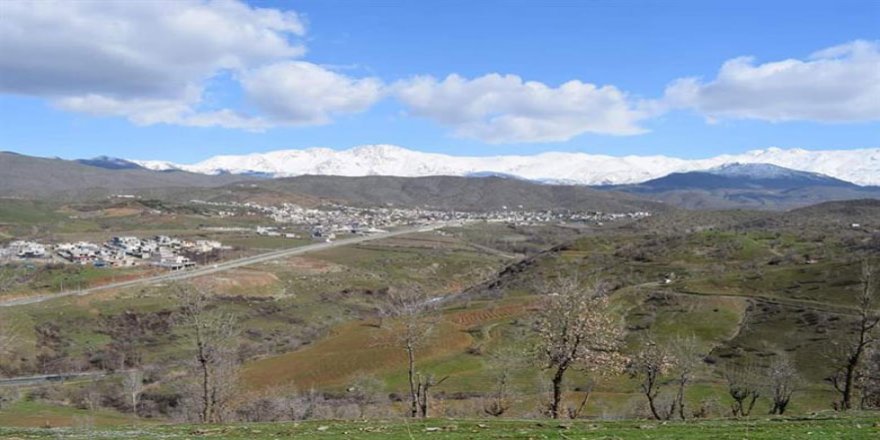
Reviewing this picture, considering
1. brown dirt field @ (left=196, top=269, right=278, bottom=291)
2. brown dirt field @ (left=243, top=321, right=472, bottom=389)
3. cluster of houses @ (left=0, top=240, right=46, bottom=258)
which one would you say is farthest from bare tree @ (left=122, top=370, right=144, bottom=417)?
cluster of houses @ (left=0, top=240, right=46, bottom=258)

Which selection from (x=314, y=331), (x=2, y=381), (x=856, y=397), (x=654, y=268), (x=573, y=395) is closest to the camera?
(x=856, y=397)

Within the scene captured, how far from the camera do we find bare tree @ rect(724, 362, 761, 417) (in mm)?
51375

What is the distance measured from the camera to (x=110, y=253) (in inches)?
7023

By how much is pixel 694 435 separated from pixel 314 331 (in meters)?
104

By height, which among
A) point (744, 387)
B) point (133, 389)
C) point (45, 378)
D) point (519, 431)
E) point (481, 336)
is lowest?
point (45, 378)

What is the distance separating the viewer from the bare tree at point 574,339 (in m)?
40.6

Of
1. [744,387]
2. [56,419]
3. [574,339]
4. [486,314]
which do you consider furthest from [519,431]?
[486,314]

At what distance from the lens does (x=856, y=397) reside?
5762 centimetres

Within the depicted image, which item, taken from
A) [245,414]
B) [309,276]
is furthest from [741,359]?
[309,276]

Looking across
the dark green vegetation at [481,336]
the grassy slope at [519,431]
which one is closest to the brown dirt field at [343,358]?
the dark green vegetation at [481,336]

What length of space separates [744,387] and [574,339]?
85.2 feet

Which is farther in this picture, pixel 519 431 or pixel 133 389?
pixel 133 389

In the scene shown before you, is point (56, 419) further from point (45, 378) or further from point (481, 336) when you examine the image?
point (481, 336)

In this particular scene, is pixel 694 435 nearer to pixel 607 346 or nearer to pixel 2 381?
pixel 607 346
